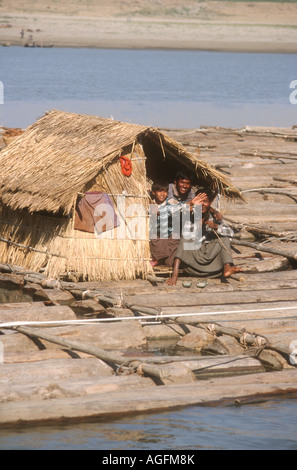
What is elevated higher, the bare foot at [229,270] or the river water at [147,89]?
the river water at [147,89]

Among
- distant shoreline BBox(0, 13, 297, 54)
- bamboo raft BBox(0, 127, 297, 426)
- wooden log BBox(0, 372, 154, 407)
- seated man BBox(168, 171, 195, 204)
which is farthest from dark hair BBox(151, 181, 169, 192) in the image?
distant shoreline BBox(0, 13, 297, 54)

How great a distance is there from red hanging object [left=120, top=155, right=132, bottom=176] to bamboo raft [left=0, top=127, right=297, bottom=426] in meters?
1.43

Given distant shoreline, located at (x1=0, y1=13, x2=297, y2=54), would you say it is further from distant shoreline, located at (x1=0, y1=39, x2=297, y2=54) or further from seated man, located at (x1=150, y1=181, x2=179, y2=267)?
seated man, located at (x1=150, y1=181, x2=179, y2=267)

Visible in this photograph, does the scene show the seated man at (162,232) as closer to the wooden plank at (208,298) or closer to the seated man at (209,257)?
the seated man at (209,257)

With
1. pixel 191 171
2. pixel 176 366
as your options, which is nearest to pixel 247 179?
pixel 191 171

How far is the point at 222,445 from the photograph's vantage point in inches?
298

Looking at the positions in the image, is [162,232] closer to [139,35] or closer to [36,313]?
[36,313]

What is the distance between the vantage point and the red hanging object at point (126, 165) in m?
11.3

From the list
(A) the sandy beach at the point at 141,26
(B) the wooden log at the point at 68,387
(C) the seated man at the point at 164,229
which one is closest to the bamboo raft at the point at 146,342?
(B) the wooden log at the point at 68,387

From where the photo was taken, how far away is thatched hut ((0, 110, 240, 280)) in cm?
1111

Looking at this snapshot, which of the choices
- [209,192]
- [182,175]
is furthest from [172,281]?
[182,175]

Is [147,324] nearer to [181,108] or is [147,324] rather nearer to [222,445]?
[222,445]

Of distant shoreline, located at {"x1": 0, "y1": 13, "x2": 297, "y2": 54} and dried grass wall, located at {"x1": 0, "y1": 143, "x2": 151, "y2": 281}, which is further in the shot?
distant shoreline, located at {"x1": 0, "y1": 13, "x2": 297, "y2": 54}

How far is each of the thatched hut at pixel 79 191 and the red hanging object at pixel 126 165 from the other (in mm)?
67
